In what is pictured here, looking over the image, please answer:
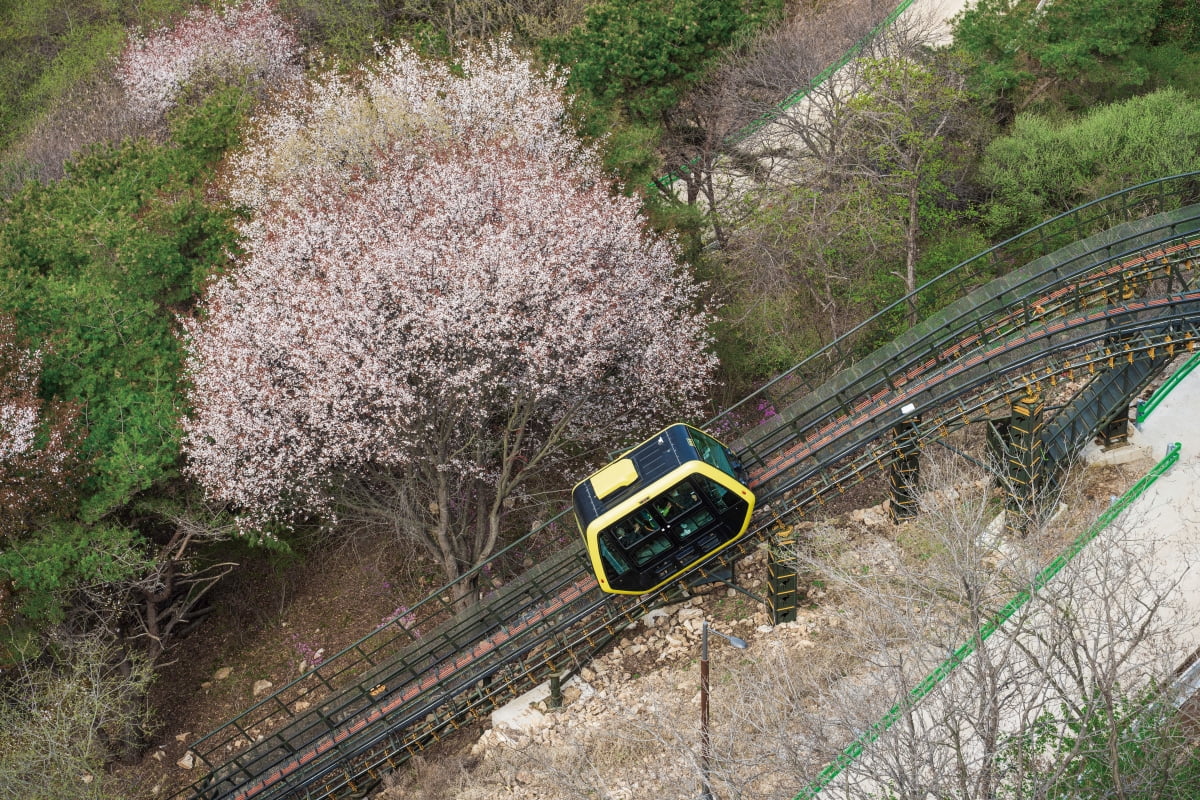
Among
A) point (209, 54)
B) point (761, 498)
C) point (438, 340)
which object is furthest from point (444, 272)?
point (209, 54)

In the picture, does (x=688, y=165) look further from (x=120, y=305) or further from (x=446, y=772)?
(x=446, y=772)

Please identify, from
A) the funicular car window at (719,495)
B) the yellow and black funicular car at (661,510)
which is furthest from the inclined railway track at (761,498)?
the funicular car window at (719,495)

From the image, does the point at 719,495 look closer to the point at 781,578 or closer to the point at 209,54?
the point at 781,578

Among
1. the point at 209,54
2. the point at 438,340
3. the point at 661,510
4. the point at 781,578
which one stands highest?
the point at 209,54

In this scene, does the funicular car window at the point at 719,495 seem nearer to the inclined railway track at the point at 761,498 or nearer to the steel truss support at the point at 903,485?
the inclined railway track at the point at 761,498

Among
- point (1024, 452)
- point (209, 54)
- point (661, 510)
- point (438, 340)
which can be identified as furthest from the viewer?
point (209, 54)

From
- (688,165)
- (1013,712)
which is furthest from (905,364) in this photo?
(688,165)

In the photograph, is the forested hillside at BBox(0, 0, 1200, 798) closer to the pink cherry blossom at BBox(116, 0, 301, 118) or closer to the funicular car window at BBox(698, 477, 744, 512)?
the pink cherry blossom at BBox(116, 0, 301, 118)
